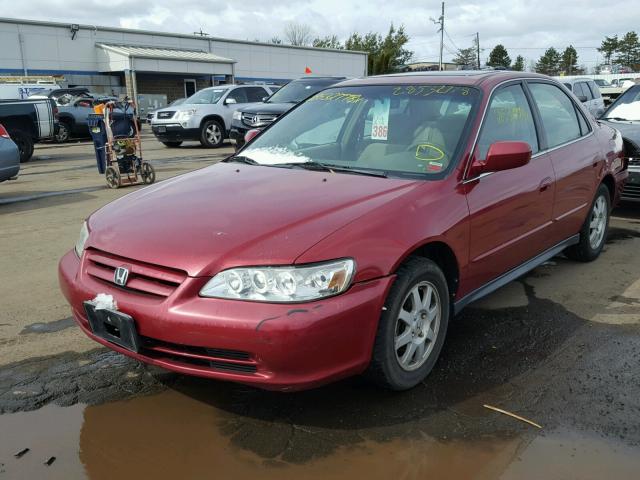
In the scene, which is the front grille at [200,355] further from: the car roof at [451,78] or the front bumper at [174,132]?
the front bumper at [174,132]

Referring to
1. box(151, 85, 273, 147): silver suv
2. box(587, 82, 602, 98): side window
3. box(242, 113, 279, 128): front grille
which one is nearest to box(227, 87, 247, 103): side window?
box(151, 85, 273, 147): silver suv

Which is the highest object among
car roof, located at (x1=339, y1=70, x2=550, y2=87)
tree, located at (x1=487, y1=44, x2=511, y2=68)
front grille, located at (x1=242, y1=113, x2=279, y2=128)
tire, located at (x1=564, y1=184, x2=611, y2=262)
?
tree, located at (x1=487, y1=44, x2=511, y2=68)

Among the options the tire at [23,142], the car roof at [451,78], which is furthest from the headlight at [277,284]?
the tire at [23,142]

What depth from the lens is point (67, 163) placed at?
13438 millimetres

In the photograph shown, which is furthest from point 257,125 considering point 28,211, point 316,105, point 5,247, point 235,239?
point 235,239

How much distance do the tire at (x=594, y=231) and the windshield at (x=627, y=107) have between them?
2997 mm

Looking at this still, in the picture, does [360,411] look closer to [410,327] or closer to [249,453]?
[410,327]

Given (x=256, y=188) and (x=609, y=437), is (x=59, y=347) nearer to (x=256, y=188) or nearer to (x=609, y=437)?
(x=256, y=188)

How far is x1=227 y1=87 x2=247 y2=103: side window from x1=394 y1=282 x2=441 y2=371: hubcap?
14287 mm

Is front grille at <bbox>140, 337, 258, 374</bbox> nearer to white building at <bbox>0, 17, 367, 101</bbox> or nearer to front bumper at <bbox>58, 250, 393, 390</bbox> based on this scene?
front bumper at <bbox>58, 250, 393, 390</bbox>

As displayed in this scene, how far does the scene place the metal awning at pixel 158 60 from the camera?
32500mm

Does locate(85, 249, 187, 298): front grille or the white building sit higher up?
the white building

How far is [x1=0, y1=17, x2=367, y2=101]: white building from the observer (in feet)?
100

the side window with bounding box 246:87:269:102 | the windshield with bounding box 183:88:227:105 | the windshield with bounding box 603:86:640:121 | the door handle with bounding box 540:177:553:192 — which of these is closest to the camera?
the door handle with bounding box 540:177:553:192
